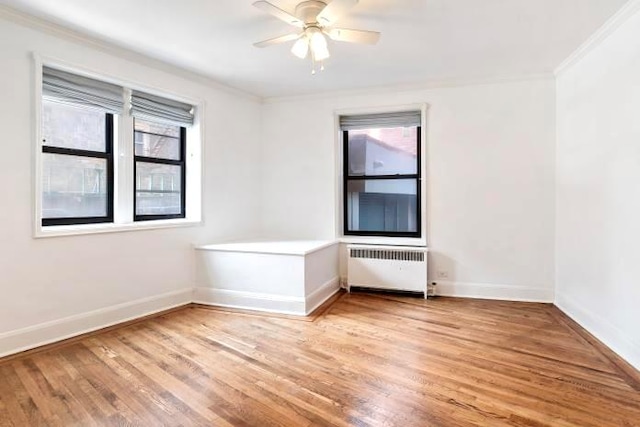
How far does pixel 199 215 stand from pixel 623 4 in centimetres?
402

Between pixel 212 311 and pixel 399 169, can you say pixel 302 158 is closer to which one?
pixel 399 169

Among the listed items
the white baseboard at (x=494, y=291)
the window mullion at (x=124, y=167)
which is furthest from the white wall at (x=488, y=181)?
the window mullion at (x=124, y=167)

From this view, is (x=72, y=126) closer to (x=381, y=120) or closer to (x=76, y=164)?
(x=76, y=164)

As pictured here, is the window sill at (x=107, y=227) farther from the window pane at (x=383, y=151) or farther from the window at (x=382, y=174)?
the window pane at (x=383, y=151)

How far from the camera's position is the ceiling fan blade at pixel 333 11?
7.33 ft

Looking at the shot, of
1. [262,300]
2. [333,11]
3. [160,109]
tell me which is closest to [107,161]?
[160,109]

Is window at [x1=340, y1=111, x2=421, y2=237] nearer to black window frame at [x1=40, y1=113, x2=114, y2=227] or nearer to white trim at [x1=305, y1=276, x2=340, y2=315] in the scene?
white trim at [x1=305, y1=276, x2=340, y2=315]

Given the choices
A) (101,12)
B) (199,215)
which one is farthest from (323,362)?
(101,12)

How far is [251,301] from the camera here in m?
3.73

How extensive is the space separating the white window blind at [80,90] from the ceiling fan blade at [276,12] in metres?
1.78

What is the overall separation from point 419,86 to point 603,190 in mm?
2178

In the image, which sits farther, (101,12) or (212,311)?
(212,311)

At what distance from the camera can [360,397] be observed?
6.85 ft

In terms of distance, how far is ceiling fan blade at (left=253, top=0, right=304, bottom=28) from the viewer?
217 centimetres
